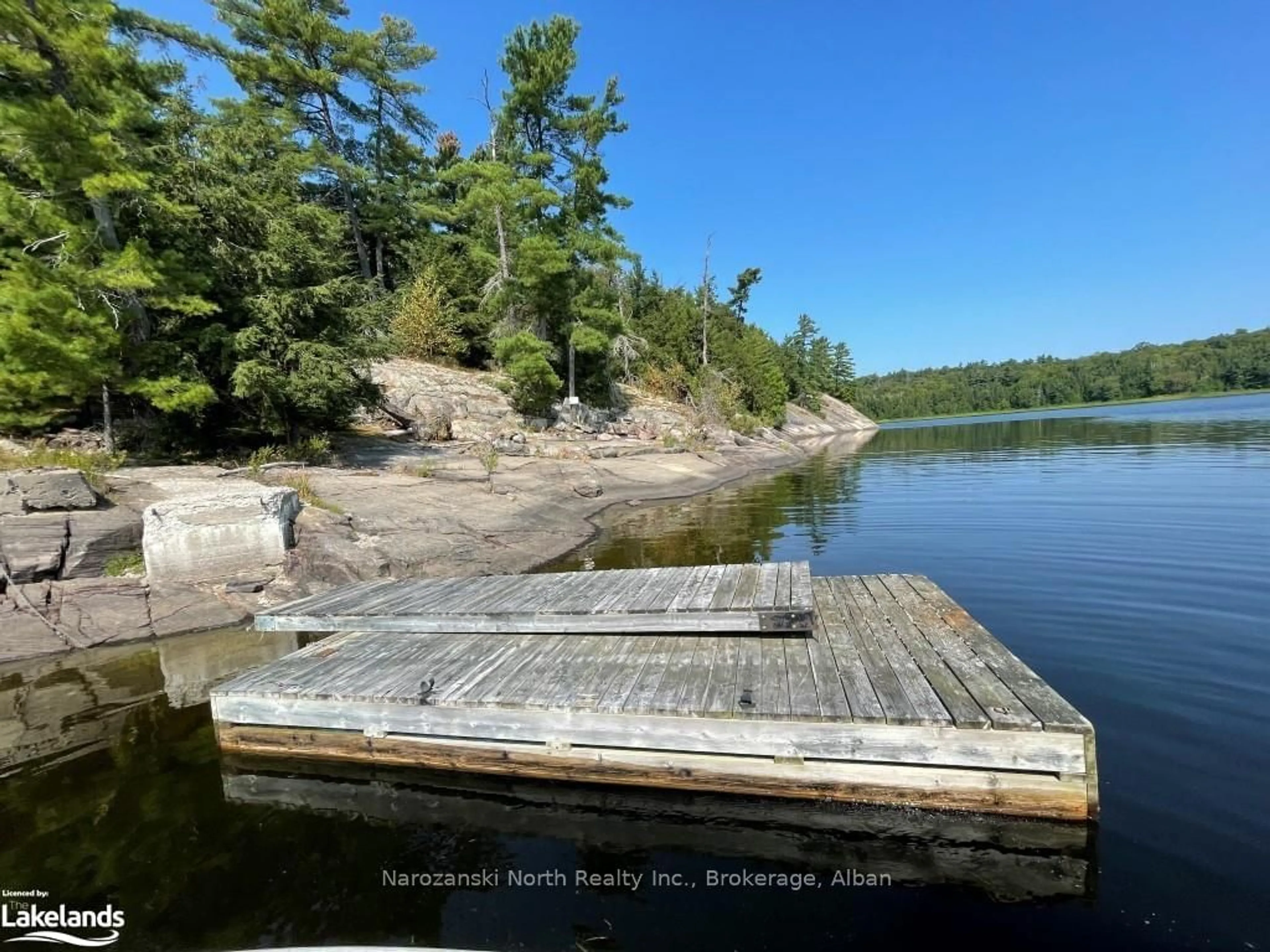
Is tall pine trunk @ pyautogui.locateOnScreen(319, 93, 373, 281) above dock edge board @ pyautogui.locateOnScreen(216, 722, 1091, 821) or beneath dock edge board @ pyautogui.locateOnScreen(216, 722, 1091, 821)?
above

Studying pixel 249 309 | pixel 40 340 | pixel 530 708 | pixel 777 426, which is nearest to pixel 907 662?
pixel 530 708

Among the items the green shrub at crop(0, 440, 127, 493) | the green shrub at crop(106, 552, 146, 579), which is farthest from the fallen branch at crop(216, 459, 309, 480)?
the green shrub at crop(106, 552, 146, 579)

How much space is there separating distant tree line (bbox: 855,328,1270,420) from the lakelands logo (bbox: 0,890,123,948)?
370ft

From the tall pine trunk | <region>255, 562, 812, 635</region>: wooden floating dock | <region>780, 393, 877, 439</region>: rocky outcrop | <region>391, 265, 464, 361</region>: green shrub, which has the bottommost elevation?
<region>255, 562, 812, 635</region>: wooden floating dock

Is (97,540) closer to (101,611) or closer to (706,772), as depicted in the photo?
(101,611)

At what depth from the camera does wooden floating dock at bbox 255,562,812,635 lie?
5.67 metres

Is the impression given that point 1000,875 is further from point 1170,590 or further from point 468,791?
point 1170,590

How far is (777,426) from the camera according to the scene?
5069 centimetres

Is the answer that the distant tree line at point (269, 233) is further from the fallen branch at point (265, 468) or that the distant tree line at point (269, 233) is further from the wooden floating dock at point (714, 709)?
the wooden floating dock at point (714, 709)

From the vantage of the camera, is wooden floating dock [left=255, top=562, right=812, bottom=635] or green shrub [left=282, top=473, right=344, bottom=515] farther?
green shrub [left=282, top=473, right=344, bottom=515]

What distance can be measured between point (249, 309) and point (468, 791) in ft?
48.7

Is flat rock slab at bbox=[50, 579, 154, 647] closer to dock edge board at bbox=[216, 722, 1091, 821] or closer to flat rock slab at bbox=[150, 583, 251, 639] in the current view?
flat rock slab at bbox=[150, 583, 251, 639]

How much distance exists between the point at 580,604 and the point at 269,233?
14849 millimetres

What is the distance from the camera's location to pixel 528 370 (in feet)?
81.1
